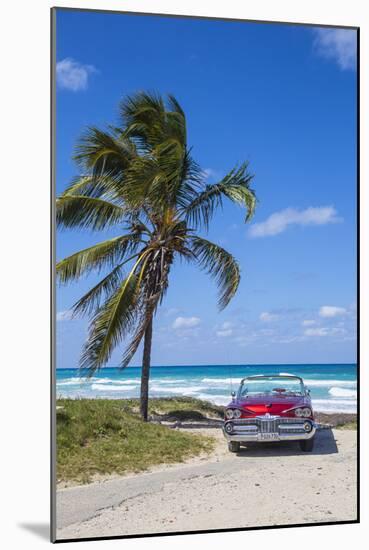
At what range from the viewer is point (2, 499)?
6.68 meters

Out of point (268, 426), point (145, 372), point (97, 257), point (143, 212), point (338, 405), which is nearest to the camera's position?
point (97, 257)

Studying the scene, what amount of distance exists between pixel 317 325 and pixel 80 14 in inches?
111

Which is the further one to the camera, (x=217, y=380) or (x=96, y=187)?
(x=217, y=380)

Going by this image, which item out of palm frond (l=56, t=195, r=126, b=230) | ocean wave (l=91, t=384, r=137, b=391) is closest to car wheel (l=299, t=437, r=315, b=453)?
ocean wave (l=91, t=384, r=137, b=391)

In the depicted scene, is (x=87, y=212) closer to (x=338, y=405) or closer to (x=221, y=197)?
(x=221, y=197)

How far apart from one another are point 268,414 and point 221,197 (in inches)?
65.2

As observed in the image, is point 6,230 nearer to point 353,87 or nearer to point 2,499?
point 2,499

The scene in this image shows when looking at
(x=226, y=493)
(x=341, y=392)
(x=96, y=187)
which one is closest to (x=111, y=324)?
(x=96, y=187)

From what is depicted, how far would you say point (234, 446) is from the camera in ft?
22.8

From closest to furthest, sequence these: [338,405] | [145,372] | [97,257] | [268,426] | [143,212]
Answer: [97,257] → [145,372] → [143,212] → [268,426] → [338,405]

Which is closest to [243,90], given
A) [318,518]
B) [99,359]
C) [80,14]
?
[80,14]

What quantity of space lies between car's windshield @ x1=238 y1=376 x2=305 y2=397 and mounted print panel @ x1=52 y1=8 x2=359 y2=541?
14mm

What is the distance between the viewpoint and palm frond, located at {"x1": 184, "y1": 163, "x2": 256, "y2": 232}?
6.90 m

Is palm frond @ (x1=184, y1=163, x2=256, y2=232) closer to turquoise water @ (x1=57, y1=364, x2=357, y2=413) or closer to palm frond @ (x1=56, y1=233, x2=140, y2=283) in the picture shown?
palm frond @ (x1=56, y1=233, x2=140, y2=283)
